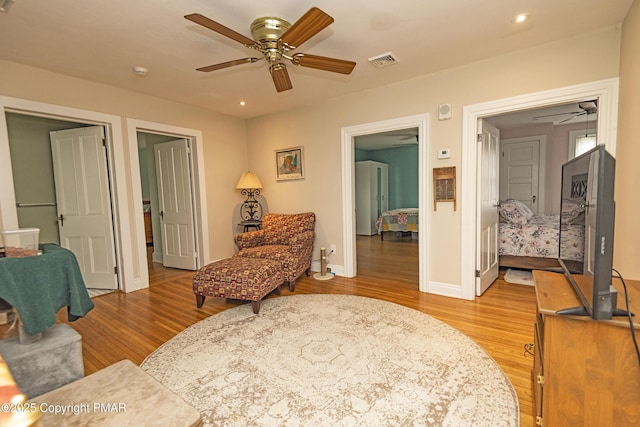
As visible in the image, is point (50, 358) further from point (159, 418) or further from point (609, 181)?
point (609, 181)

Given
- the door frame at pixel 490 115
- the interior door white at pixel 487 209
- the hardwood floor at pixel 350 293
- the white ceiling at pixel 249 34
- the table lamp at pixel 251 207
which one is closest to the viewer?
the white ceiling at pixel 249 34

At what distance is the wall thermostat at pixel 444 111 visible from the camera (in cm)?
314

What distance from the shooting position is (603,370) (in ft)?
3.51

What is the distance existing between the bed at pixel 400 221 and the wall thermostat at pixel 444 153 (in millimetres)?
3654

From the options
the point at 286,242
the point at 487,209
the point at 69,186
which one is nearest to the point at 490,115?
the point at 487,209

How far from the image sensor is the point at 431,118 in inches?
129

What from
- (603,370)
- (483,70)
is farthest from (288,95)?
(603,370)

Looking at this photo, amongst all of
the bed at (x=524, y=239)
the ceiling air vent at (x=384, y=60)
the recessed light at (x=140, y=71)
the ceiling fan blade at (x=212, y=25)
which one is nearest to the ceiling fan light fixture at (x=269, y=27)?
the ceiling fan blade at (x=212, y=25)

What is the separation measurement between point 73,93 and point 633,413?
476 cm

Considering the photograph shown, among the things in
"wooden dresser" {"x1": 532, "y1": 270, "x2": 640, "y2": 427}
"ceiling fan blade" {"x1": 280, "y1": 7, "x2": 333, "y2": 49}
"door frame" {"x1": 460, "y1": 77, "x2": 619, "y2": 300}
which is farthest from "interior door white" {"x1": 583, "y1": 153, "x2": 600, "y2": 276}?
"door frame" {"x1": 460, "y1": 77, "x2": 619, "y2": 300}

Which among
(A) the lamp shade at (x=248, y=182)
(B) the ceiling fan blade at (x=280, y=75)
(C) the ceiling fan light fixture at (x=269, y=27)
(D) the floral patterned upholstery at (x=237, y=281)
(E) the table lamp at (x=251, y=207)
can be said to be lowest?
(D) the floral patterned upholstery at (x=237, y=281)

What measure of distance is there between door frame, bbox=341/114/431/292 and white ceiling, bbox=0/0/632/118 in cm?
53

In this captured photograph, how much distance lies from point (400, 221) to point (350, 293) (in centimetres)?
378

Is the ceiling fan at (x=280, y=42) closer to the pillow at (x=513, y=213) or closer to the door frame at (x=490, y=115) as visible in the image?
the door frame at (x=490, y=115)
